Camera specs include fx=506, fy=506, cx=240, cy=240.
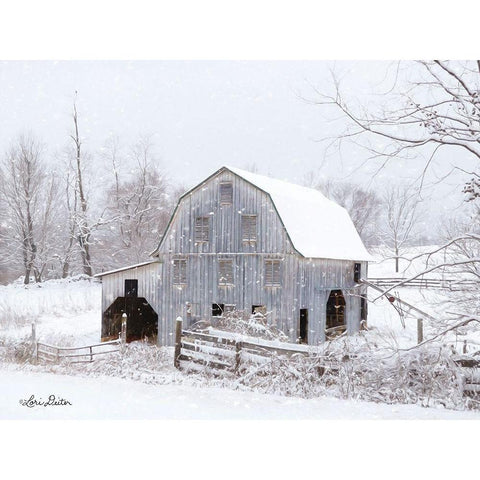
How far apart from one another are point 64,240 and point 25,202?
1152 millimetres

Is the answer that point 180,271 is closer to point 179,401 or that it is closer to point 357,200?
point 357,200

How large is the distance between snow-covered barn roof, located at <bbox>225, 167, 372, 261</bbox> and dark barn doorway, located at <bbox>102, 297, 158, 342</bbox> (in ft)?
19.0

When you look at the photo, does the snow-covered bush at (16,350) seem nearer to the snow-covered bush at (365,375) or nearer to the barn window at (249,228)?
the snow-covered bush at (365,375)

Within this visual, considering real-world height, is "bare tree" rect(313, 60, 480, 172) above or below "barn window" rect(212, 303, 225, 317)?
above

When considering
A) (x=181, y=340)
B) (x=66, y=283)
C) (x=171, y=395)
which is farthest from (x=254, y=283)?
(x=171, y=395)

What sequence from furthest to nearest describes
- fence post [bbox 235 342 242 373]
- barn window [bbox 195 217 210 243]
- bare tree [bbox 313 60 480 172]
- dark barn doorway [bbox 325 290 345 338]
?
1. dark barn doorway [bbox 325 290 345 338]
2. barn window [bbox 195 217 210 243]
3. fence post [bbox 235 342 242 373]
4. bare tree [bbox 313 60 480 172]

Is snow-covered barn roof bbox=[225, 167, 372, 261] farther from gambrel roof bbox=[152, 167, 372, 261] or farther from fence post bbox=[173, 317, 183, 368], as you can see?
fence post bbox=[173, 317, 183, 368]

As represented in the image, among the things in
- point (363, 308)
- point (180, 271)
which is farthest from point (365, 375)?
point (363, 308)

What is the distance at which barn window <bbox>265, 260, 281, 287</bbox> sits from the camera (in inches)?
509

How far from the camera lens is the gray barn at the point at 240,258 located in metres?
12.8

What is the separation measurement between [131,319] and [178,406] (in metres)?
10.6

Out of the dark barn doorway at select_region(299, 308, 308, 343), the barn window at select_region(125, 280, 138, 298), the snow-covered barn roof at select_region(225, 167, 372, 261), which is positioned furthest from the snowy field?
the barn window at select_region(125, 280, 138, 298)

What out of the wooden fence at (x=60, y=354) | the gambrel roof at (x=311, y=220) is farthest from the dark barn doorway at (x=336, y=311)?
the wooden fence at (x=60, y=354)

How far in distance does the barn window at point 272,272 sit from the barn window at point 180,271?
89.5 inches
